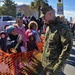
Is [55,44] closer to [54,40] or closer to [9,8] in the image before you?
[54,40]

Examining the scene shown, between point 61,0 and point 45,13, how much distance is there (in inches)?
671

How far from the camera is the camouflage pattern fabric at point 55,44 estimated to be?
→ 13.1 ft

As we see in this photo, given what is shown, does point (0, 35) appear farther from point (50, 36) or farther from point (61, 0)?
point (61, 0)

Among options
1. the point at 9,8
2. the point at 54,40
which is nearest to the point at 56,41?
the point at 54,40

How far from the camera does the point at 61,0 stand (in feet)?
68.4

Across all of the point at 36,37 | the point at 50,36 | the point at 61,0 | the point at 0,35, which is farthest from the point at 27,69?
the point at 61,0

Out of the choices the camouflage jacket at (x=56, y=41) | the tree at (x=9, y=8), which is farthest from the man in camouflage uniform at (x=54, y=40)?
the tree at (x=9, y=8)

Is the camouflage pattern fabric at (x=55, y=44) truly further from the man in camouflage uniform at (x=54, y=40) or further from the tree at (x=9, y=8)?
the tree at (x=9, y=8)

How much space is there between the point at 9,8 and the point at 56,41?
100802mm

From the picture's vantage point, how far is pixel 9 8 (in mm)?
103750

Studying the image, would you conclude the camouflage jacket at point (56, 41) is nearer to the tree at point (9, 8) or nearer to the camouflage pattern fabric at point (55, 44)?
the camouflage pattern fabric at point (55, 44)

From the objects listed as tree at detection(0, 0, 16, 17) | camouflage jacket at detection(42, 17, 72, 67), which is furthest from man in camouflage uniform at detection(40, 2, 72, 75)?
tree at detection(0, 0, 16, 17)

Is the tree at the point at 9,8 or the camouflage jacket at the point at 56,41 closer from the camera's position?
the camouflage jacket at the point at 56,41

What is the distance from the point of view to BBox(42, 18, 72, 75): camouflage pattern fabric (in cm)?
400
